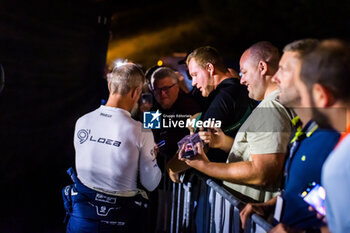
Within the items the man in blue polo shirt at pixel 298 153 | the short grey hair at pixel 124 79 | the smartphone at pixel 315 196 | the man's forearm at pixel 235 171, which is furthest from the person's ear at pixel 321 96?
the short grey hair at pixel 124 79

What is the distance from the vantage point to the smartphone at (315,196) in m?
1.40

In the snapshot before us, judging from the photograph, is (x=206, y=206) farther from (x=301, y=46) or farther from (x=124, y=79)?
(x=301, y=46)

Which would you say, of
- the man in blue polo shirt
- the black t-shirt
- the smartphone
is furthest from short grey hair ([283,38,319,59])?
the black t-shirt

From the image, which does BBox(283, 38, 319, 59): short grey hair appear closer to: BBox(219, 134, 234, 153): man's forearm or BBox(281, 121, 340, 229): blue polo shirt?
BBox(281, 121, 340, 229): blue polo shirt

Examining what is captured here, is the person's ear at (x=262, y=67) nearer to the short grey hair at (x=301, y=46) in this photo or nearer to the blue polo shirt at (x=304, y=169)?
the short grey hair at (x=301, y=46)

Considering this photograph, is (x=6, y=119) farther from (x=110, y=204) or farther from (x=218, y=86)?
(x=218, y=86)

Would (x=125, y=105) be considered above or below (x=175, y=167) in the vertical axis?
above

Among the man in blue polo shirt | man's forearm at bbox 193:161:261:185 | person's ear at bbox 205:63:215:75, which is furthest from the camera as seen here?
person's ear at bbox 205:63:215:75

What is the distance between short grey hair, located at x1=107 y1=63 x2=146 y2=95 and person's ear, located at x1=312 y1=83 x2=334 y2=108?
135cm

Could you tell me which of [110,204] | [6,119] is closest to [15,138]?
[6,119]

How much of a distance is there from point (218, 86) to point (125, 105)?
2.22ft

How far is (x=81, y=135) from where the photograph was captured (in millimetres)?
2244

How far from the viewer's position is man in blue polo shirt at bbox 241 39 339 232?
60.0 inches

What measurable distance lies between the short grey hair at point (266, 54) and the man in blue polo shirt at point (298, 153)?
0.36 m
